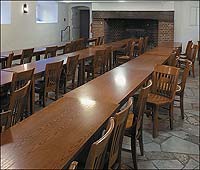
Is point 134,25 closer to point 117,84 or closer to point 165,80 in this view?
point 165,80

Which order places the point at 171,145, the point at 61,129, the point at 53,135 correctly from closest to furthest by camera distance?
1. the point at 53,135
2. the point at 61,129
3. the point at 171,145

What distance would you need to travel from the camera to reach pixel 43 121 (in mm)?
2312

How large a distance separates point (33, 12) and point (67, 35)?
3.26 metres

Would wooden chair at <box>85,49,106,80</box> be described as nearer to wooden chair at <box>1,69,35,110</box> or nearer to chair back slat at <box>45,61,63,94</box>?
chair back slat at <box>45,61,63,94</box>

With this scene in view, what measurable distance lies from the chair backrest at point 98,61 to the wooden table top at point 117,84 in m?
1.08

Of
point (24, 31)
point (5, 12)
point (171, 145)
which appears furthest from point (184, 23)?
point (171, 145)

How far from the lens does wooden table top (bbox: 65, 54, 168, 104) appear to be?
3.10 meters

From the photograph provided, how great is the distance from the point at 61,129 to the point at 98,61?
4167 millimetres

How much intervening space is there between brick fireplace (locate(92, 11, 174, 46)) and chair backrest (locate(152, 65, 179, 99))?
8.35 meters

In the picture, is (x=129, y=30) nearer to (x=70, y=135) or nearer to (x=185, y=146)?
(x=185, y=146)

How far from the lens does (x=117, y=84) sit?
3.67m

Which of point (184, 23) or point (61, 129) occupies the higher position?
point (184, 23)

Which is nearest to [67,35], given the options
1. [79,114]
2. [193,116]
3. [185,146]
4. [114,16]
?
[114,16]

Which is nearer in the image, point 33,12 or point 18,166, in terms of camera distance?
point 18,166
